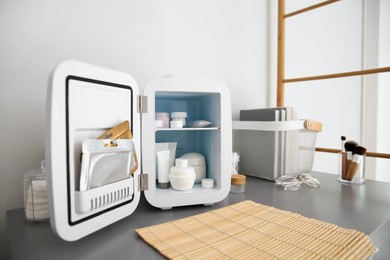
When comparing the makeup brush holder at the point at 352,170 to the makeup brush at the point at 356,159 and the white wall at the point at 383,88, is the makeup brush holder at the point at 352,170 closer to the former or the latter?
the makeup brush at the point at 356,159

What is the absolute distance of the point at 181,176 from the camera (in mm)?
705

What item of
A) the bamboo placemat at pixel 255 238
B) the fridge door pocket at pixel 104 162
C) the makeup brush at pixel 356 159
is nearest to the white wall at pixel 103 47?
the fridge door pocket at pixel 104 162

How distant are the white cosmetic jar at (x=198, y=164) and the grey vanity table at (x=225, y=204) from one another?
107 mm

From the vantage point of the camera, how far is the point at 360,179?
1000 millimetres

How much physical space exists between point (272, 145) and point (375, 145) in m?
1.08

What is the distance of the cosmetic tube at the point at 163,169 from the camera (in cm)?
74

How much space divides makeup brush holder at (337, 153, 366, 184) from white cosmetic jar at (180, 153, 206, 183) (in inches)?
24.1

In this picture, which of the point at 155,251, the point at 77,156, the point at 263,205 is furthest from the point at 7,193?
the point at 263,205

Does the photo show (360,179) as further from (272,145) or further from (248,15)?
(248,15)

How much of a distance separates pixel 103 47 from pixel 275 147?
2.50 feet

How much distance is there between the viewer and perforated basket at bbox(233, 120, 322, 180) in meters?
1.01

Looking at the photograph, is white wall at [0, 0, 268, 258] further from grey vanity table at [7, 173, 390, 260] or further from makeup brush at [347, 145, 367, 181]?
makeup brush at [347, 145, 367, 181]

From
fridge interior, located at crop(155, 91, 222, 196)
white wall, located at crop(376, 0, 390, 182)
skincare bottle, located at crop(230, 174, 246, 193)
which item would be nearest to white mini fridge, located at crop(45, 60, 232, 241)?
fridge interior, located at crop(155, 91, 222, 196)

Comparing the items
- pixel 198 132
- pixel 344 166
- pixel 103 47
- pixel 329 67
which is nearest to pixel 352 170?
pixel 344 166
